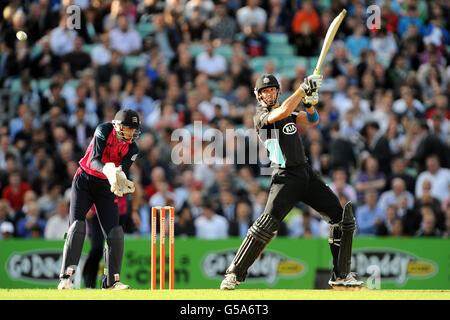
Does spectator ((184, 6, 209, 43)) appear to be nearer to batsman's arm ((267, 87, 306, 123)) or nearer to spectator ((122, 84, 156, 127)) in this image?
spectator ((122, 84, 156, 127))

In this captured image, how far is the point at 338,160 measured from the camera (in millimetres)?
17812

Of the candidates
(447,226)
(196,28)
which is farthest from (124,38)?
(447,226)

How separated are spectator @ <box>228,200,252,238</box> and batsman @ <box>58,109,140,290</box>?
5193 millimetres

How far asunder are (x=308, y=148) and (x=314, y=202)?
7396 millimetres

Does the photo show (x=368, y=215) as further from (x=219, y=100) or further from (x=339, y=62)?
(x=339, y=62)

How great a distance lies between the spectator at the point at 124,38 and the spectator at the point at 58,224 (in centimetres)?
547

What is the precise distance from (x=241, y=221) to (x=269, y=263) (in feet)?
3.09

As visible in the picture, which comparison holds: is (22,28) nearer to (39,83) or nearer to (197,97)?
(39,83)

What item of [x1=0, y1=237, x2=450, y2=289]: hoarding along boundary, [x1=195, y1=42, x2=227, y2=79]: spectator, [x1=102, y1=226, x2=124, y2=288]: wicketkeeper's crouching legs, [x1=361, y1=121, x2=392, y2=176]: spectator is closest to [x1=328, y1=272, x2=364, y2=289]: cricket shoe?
[x1=102, y1=226, x2=124, y2=288]: wicketkeeper's crouching legs

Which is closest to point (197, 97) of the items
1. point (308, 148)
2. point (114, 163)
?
point (308, 148)

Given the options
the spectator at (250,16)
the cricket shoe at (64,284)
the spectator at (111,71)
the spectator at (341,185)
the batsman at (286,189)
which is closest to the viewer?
the batsman at (286,189)

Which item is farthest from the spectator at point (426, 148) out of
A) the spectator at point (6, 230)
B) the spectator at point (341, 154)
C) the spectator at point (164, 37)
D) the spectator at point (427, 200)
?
the spectator at point (6, 230)

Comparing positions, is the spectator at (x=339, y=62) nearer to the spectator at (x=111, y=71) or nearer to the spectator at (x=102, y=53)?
the spectator at (x=111, y=71)

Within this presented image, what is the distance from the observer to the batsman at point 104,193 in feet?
35.8
